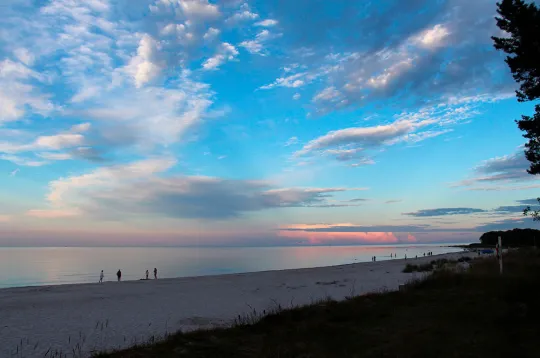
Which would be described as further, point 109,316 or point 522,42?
Result: point 109,316

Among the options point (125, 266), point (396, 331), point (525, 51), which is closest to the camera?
point (396, 331)

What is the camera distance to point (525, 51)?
38.8ft

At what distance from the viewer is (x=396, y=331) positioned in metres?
7.44

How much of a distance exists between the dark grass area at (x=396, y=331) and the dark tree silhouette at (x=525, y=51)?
19.3ft

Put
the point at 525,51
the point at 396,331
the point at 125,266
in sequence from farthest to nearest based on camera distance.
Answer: the point at 125,266
the point at 525,51
the point at 396,331

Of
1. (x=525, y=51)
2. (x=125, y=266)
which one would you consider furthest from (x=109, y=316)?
(x=125, y=266)

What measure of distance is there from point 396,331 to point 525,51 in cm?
1010

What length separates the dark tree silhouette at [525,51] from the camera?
1162 centimetres

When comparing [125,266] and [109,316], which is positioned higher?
[109,316]

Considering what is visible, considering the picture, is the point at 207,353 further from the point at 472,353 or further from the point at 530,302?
the point at 530,302

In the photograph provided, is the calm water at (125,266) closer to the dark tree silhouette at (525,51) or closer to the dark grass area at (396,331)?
the dark grass area at (396,331)

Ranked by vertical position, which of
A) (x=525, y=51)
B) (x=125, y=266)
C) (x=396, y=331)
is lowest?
(x=125, y=266)

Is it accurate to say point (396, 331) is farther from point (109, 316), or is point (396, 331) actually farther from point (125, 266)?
point (125, 266)

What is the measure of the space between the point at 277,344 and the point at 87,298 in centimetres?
1745
